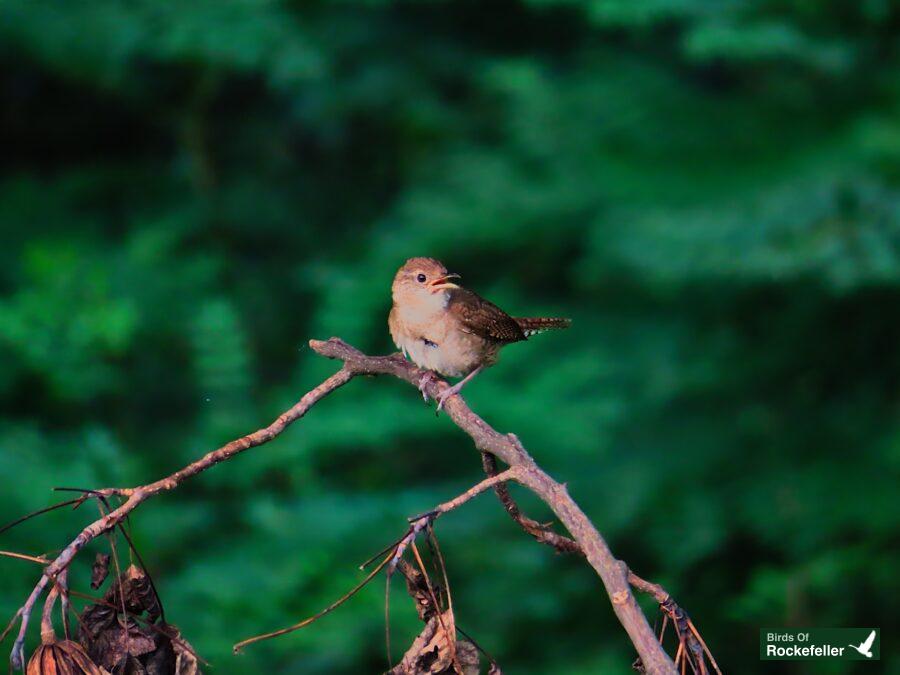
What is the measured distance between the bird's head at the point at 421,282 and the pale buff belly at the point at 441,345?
0.07 meters

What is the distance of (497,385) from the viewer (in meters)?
6.23

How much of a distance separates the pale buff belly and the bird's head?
7cm

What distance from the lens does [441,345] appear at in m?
2.90

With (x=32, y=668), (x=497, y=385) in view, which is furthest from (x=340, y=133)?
(x=32, y=668)

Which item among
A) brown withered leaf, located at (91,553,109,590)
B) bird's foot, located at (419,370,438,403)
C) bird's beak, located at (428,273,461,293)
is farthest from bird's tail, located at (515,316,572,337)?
brown withered leaf, located at (91,553,109,590)

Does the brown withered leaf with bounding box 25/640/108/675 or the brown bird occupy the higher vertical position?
the brown bird

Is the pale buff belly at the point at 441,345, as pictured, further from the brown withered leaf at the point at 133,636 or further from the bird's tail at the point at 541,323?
the brown withered leaf at the point at 133,636

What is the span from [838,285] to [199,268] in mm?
3380

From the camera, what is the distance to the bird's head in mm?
3037

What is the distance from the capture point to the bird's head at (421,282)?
3.04m

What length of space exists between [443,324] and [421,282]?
16cm

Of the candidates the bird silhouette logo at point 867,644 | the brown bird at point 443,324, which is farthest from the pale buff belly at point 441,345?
the bird silhouette logo at point 867,644

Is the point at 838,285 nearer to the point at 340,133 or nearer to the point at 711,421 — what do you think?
the point at 711,421

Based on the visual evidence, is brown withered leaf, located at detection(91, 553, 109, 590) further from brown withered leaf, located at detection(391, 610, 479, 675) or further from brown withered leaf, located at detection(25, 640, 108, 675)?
brown withered leaf, located at detection(391, 610, 479, 675)
